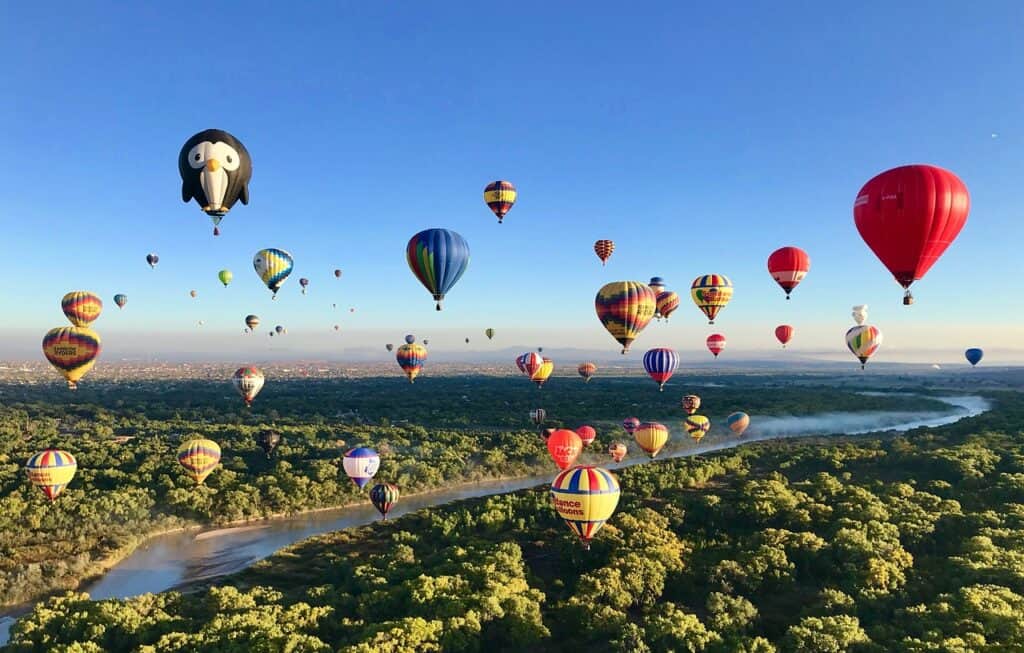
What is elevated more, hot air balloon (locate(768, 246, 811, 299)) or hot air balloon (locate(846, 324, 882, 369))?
hot air balloon (locate(768, 246, 811, 299))

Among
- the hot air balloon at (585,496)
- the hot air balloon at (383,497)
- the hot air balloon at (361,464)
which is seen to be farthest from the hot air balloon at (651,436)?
the hot air balloon at (585,496)

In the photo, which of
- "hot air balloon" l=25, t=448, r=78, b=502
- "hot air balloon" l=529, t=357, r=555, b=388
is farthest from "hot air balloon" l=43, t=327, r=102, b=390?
"hot air balloon" l=529, t=357, r=555, b=388

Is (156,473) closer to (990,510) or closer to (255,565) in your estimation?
(255,565)

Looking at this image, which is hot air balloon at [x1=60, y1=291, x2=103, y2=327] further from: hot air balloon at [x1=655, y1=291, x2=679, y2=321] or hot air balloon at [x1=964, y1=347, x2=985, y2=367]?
hot air balloon at [x1=964, y1=347, x2=985, y2=367]

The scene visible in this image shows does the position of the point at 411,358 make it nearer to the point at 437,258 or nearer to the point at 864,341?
the point at 437,258

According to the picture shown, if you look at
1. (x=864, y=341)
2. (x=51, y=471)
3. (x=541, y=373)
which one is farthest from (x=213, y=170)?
(x=864, y=341)

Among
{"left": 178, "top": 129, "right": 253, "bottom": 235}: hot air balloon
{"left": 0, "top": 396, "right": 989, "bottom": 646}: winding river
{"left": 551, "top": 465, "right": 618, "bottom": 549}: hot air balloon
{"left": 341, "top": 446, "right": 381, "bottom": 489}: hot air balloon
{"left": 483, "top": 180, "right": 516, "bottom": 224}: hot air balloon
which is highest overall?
{"left": 483, "top": 180, "right": 516, "bottom": 224}: hot air balloon
